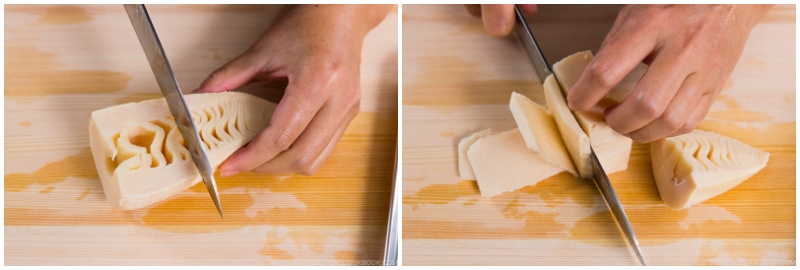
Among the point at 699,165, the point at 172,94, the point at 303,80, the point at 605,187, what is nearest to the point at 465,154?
the point at 605,187

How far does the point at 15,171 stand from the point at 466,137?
1262 millimetres

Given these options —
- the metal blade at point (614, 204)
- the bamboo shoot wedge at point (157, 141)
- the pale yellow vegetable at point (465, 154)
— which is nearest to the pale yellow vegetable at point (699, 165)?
the metal blade at point (614, 204)

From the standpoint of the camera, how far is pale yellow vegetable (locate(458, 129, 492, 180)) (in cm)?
182

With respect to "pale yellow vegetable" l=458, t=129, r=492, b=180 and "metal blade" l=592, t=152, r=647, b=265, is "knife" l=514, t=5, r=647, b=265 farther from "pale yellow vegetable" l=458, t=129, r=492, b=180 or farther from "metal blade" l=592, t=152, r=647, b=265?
"pale yellow vegetable" l=458, t=129, r=492, b=180

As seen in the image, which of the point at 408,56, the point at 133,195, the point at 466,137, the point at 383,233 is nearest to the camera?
the point at 133,195

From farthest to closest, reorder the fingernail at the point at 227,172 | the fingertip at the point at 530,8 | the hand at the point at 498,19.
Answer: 1. the fingertip at the point at 530,8
2. the hand at the point at 498,19
3. the fingernail at the point at 227,172

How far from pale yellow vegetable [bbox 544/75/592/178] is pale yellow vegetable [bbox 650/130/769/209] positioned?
0.20m

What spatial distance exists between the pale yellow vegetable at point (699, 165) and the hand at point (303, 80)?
858mm

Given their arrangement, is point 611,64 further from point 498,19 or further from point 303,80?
point 303,80

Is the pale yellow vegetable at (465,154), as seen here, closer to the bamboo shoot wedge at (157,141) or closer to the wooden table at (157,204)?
the wooden table at (157,204)

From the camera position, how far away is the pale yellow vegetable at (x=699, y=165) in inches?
67.0
